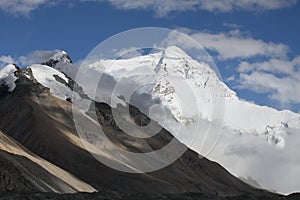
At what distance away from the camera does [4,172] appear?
10450 centimetres

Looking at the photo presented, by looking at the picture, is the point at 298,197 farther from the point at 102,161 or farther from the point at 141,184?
the point at 102,161

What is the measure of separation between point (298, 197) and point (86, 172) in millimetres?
95322

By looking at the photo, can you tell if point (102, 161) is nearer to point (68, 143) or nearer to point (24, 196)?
point (68, 143)

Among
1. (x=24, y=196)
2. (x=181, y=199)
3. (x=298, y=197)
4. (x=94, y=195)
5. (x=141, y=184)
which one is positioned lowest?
(x=24, y=196)

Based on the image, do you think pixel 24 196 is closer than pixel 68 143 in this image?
Yes

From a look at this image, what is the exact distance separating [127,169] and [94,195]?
363 ft

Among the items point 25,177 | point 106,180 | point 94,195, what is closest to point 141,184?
point 106,180

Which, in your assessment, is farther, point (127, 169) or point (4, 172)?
point (127, 169)

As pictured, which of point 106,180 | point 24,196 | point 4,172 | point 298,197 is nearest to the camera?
point 24,196

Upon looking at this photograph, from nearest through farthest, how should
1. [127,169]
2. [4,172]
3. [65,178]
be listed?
[4,172], [65,178], [127,169]

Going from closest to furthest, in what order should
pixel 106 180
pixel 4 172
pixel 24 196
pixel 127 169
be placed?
pixel 24 196 → pixel 4 172 → pixel 106 180 → pixel 127 169

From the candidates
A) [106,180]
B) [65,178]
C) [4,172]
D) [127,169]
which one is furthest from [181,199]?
[127,169]

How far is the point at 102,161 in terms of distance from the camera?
627 ft

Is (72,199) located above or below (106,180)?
below
